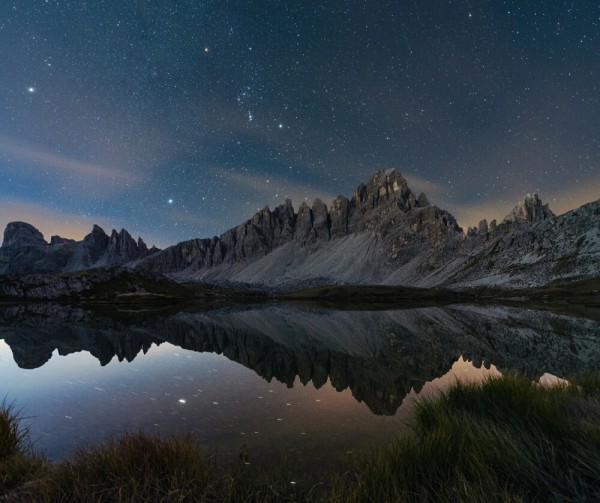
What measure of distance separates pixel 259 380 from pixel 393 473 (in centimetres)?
1590

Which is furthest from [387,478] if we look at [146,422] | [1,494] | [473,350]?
[473,350]

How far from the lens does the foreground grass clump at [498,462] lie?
550cm

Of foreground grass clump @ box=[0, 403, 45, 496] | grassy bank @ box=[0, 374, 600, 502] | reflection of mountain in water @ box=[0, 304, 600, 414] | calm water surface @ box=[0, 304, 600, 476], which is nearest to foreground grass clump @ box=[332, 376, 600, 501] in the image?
grassy bank @ box=[0, 374, 600, 502]

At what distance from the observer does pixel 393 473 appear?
6.20 meters

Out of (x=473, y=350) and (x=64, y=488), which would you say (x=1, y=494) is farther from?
(x=473, y=350)

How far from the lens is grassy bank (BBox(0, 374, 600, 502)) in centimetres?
563

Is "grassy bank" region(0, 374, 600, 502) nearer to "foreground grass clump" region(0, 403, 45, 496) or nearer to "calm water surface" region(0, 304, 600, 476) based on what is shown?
"foreground grass clump" region(0, 403, 45, 496)

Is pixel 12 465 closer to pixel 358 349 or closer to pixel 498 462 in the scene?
pixel 498 462

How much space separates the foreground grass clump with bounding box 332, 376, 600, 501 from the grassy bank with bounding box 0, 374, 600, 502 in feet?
0.06

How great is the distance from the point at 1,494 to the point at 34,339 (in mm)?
40884

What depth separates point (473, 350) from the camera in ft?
97.5

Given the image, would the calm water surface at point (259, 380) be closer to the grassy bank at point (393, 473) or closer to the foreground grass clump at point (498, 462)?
the grassy bank at point (393, 473)

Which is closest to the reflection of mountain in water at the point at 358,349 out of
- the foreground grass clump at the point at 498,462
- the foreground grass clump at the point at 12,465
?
the foreground grass clump at the point at 498,462

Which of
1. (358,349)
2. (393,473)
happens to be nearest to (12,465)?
(393,473)
